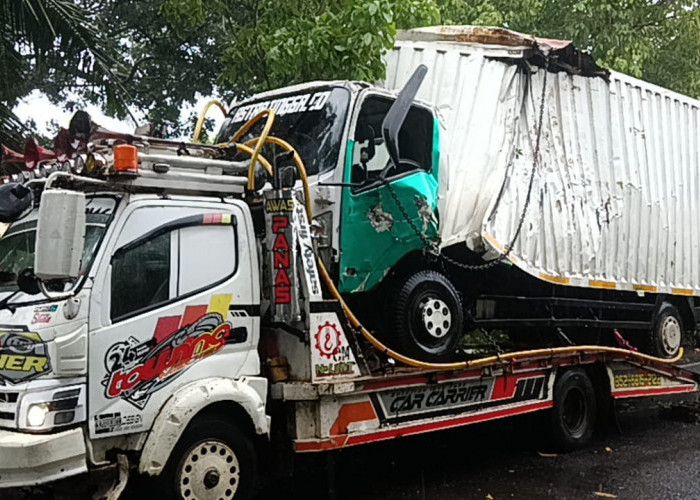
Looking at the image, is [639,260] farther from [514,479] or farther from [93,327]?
[93,327]

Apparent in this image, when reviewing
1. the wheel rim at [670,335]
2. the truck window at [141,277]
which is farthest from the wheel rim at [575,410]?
the truck window at [141,277]

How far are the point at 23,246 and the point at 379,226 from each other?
8.46 feet

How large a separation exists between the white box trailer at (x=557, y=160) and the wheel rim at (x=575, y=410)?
1.15 meters

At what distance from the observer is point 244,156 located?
19.1 feet

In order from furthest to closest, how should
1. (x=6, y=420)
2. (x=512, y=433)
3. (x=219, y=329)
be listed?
(x=512, y=433)
(x=219, y=329)
(x=6, y=420)

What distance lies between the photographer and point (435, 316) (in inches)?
242

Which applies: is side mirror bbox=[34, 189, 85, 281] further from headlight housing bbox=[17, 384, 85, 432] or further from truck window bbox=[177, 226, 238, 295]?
truck window bbox=[177, 226, 238, 295]

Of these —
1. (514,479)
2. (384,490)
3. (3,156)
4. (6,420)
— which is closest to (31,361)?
(6,420)

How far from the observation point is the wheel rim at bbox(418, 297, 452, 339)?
607 centimetres

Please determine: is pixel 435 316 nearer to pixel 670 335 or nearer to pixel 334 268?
pixel 334 268

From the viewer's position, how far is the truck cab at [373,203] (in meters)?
5.86

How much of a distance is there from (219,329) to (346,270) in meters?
1.23

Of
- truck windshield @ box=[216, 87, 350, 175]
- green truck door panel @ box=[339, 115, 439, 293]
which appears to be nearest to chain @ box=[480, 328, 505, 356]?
green truck door panel @ box=[339, 115, 439, 293]

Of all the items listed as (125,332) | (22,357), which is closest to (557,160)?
(125,332)
